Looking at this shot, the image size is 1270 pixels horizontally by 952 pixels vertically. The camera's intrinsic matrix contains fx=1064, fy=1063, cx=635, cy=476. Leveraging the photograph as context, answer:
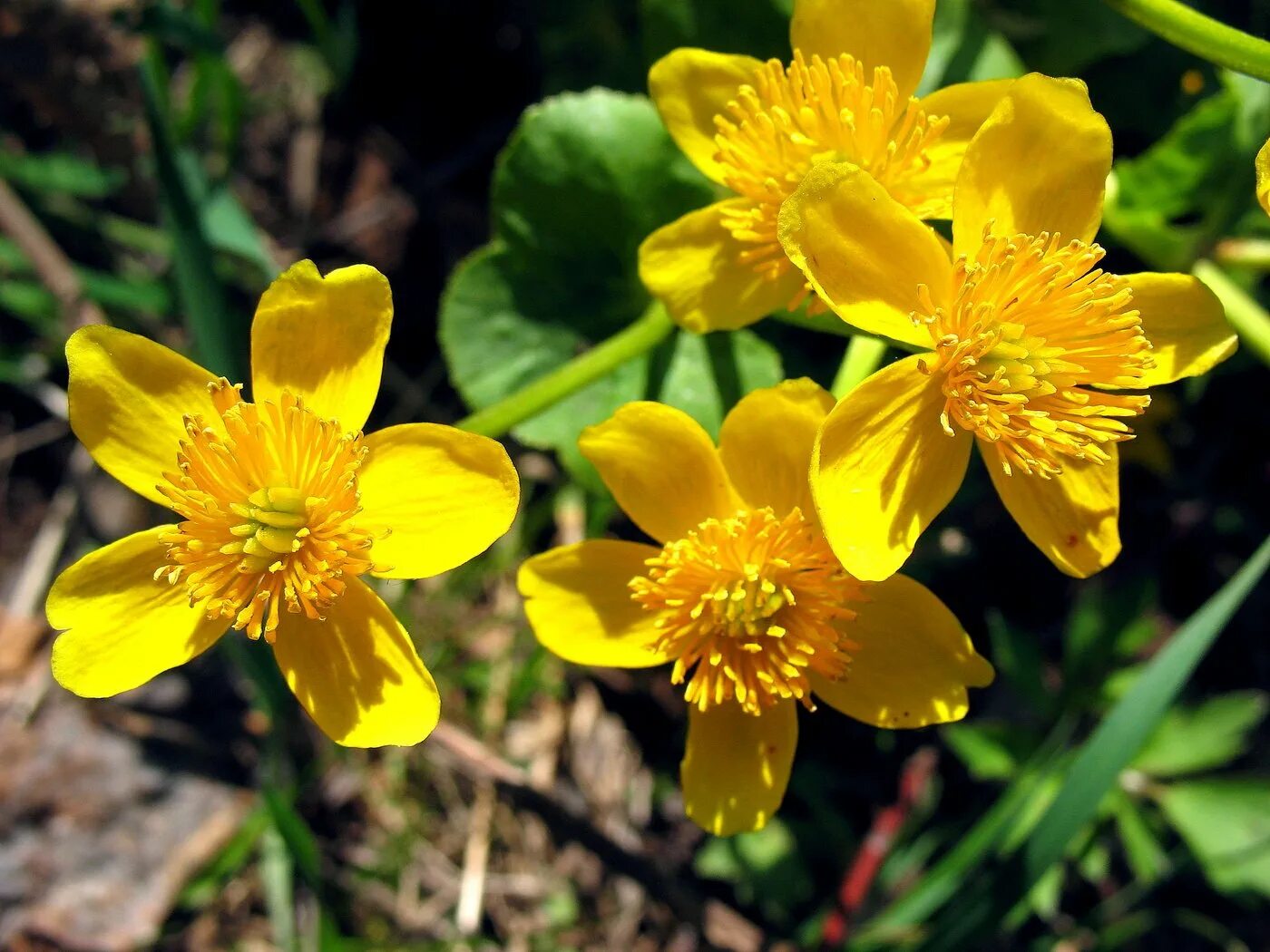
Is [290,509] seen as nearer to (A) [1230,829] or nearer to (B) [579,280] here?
(B) [579,280]

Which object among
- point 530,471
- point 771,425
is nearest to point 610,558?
point 771,425

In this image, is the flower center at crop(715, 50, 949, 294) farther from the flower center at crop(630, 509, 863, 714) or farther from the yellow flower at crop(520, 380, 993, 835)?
the flower center at crop(630, 509, 863, 714)

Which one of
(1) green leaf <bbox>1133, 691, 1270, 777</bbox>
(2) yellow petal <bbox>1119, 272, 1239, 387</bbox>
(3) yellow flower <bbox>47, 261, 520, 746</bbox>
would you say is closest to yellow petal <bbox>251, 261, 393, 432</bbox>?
(3) yellow flower <bbox>47, 261, 520, 746</bbox>

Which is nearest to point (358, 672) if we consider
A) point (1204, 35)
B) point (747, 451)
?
point (747, 451)

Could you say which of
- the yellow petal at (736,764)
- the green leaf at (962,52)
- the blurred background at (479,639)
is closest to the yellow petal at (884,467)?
the yellow petal at (736,764)

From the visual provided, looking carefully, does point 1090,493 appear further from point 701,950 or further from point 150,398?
point 701,950

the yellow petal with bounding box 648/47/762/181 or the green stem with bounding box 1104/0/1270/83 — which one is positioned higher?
the green stem with bounding box 1104/0/1270/83
